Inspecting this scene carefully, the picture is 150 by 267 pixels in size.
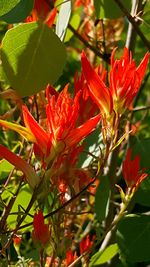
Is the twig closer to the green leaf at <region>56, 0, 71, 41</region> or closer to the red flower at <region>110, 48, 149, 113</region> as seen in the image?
the green leaf at <region>56, 0, 71, 41</region>

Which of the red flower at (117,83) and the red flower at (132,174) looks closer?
the red flower at (117,83)

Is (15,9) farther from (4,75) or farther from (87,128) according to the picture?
(87,128)

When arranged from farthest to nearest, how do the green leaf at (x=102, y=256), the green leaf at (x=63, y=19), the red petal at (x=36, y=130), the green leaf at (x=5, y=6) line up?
1. the green leaf at (x=102, y=256)
2. the green leaf at (x=63, y=19)
3. the green leaf at (x=5, y=6)
4. the red petal at (x=36, y=130)

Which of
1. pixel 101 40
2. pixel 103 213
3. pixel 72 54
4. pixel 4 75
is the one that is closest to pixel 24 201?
pixel 103 213

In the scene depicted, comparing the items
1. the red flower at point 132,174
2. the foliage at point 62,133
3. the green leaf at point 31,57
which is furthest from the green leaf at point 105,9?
the red flower at point 132,174

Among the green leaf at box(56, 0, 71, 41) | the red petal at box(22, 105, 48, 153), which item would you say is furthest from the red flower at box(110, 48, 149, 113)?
the green leaf at box(56, 0, 71, 41)

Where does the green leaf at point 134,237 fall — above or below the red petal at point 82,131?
below

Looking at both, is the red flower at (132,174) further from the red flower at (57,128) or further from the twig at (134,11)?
the twig at (134,11)

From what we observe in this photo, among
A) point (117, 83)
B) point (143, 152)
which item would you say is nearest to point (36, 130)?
point (117, 83)
